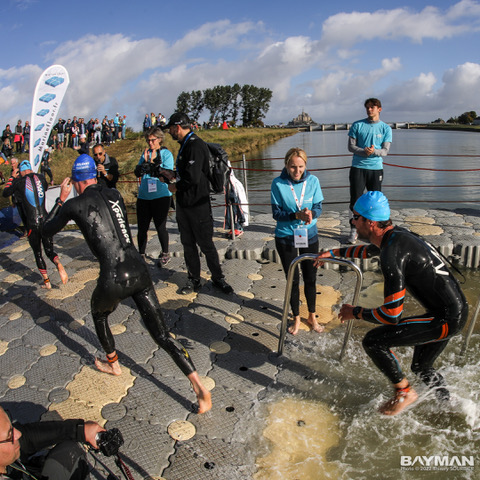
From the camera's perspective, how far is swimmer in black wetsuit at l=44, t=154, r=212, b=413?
2.86 m

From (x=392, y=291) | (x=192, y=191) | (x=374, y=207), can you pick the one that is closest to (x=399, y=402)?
(x=392, y=291)

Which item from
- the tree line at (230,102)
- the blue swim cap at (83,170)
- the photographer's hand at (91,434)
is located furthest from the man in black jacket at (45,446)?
the tree line at (230,102)

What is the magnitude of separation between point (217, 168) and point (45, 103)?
594 cm

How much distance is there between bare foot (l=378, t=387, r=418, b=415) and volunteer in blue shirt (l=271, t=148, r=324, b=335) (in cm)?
126

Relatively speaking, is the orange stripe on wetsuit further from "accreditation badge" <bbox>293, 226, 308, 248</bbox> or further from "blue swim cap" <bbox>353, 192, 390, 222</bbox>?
"accreditation badge" <bbox>293, 226, 308, 248</bbox>

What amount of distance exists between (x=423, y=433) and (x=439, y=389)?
0.37 m

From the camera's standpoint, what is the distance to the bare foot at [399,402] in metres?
2.78

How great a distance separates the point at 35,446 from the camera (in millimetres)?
2123

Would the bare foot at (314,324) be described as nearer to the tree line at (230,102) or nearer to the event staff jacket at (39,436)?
the event staff jacket at (39,436)

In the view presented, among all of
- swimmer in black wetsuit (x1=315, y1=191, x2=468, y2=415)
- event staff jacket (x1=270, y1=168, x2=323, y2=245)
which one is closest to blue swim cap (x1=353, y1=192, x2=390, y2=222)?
swimmer in black wetsuit (x1=315, y1=191, x2=468, y2=415)

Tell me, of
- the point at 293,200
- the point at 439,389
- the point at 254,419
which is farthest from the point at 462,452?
the point at 293,200

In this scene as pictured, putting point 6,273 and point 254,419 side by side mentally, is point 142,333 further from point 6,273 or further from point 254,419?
point 6,273

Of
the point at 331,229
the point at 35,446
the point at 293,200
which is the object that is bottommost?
the point at 35,446

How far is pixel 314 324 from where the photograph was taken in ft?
12.8
